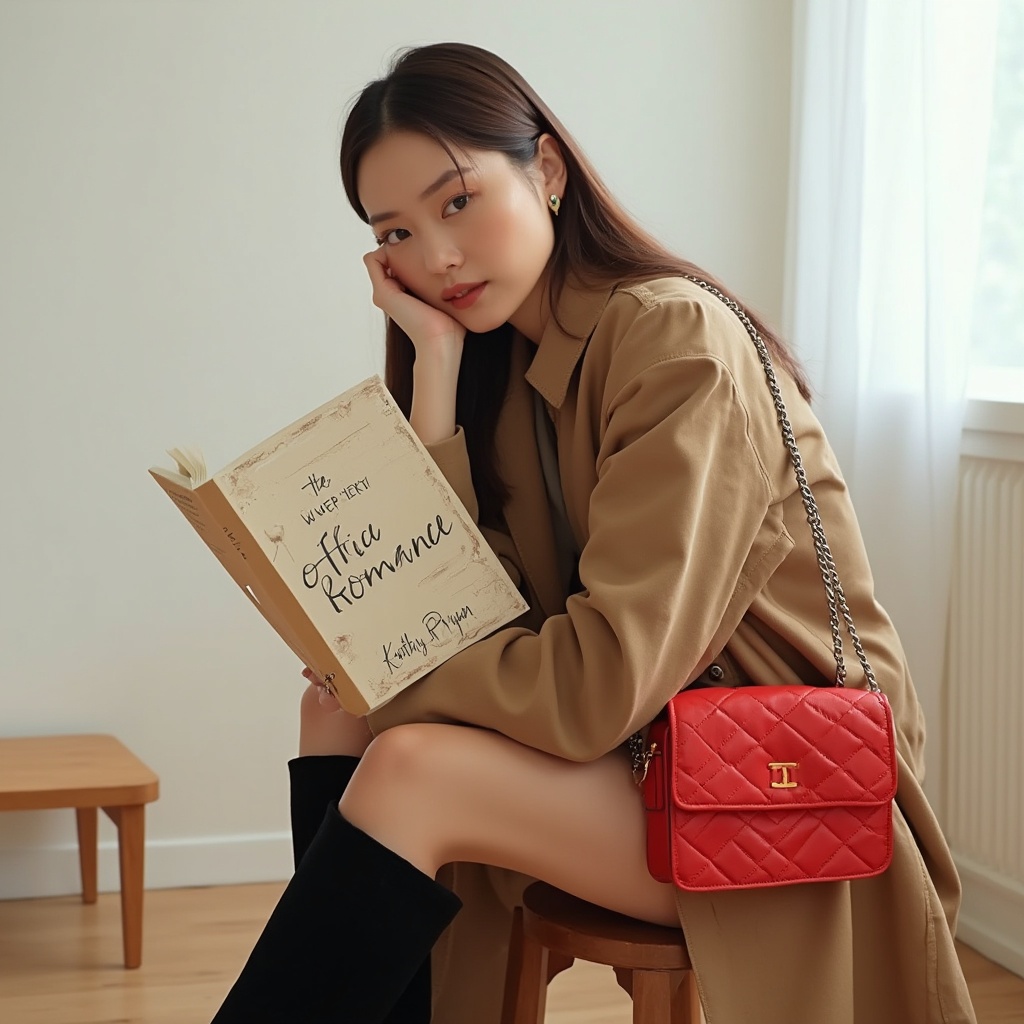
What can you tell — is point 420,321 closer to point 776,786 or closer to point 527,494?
point 527,494

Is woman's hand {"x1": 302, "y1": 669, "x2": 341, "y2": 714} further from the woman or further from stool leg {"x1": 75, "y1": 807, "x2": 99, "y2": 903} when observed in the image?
stool leg {"x1": 75, "y1": 807, "x2": 99, "y2": 903}

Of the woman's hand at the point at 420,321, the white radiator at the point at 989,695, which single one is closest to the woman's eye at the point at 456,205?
the woman's hand at the point at 420,321

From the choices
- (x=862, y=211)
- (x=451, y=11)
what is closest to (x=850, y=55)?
(x=862, y=211)

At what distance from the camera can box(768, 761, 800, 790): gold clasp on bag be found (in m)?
1.16

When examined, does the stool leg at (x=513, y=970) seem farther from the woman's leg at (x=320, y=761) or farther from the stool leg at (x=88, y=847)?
the stool leg at (x=88, y=847)

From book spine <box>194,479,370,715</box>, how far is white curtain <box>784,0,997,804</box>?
119cm

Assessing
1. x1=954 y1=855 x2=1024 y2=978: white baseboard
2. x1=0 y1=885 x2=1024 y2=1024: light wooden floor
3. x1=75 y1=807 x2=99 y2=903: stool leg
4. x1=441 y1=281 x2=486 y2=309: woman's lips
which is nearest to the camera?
x1=441 y1=281 x2=486 y2=309: woman's lips

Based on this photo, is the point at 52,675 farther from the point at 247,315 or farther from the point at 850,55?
the point at 850,55

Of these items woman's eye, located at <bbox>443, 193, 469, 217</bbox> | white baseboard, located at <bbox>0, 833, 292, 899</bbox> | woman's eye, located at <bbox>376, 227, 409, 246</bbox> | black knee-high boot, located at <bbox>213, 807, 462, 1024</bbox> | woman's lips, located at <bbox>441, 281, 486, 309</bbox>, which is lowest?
white baseboard, located at <bbox>0, 833, 292, 899</bbox>

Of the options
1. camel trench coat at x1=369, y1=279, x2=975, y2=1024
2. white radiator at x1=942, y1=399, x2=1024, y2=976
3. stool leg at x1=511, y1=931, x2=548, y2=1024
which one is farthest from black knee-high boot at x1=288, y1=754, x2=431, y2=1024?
white radiator at x1=942, y1=399, x2=1024, y2=976

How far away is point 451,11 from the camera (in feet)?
8.04

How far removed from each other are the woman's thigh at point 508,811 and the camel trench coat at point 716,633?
4 centimetres

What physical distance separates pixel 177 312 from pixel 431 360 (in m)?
1.09

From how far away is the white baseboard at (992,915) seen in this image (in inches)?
79.1
